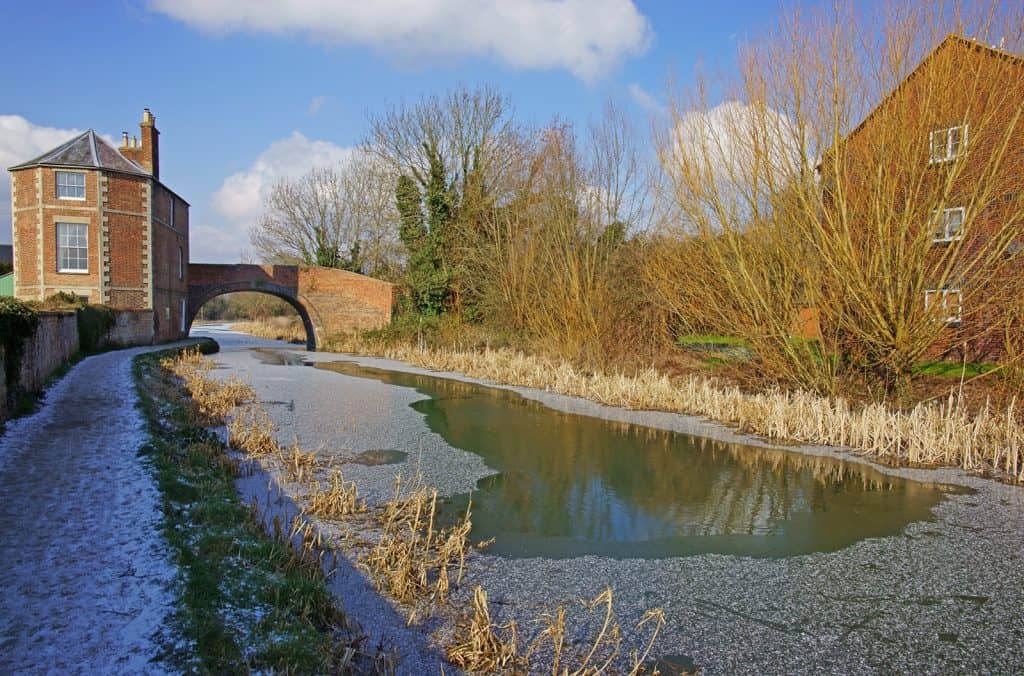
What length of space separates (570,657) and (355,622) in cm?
134

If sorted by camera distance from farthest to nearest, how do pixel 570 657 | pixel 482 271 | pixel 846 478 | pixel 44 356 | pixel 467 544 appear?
pixel 482 271 → pixel 44 356 → pixel 846 478 → pixel 467 544 → pixel 570 657

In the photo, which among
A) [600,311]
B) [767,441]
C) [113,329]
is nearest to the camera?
[767,441]

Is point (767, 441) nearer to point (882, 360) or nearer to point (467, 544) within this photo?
point (882, 360)

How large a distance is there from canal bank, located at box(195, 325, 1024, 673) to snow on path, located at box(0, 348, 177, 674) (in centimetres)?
216

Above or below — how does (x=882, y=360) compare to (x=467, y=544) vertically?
above

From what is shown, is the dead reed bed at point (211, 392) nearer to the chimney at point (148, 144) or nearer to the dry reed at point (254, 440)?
the dry reed at point (254, 440)

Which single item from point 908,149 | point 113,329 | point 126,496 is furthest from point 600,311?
point 113,329

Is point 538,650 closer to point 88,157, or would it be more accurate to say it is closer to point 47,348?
point 47,348

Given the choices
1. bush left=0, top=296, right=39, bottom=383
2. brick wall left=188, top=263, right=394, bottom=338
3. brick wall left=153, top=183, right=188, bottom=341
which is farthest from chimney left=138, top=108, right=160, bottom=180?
A: bush left=0, top=296, right=39, bottom=383

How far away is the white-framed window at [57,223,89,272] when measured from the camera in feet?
74.8

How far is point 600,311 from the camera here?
16625 mm

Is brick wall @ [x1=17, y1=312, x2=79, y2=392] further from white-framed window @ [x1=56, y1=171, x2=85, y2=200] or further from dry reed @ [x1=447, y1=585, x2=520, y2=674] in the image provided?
white-framed window @ [x1=56, y1=171, x2=85, y2=200]

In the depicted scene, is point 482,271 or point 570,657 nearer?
point 570,657

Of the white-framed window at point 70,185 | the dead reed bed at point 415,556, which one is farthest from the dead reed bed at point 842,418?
the white-framed window at point 70,185
